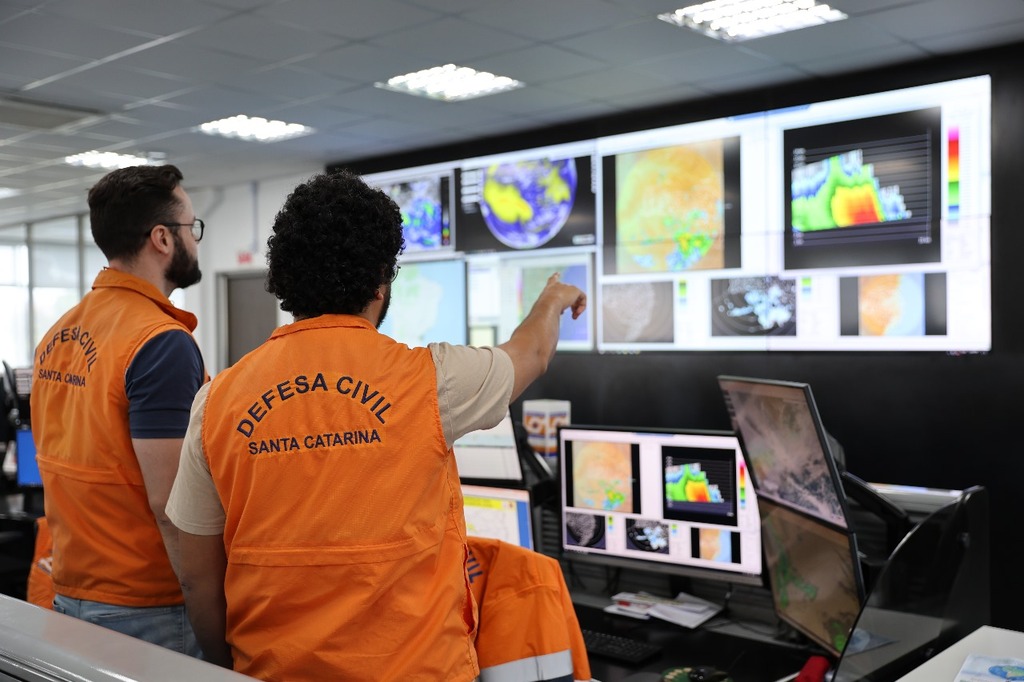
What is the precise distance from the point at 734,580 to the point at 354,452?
1289 mm

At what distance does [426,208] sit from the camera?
670 centimetres

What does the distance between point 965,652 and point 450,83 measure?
415 centimetres

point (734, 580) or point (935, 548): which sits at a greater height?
point (935, 548)

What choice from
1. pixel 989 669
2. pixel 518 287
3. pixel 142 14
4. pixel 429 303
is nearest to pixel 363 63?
pixel 142 14

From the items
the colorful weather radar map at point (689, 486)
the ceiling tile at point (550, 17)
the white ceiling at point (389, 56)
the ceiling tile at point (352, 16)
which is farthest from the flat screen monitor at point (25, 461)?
the colorful weather radar map at point (689, 486)

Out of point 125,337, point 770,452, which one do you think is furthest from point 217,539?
point 770,452

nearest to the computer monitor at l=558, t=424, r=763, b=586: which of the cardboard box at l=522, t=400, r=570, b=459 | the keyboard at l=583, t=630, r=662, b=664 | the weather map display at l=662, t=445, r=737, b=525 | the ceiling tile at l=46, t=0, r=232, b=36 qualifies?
the weather map display at l=662, t=445, r=737, b=525

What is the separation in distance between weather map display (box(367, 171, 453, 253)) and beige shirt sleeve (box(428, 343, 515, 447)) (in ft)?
17.7

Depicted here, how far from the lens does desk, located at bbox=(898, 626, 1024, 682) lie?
141 cm

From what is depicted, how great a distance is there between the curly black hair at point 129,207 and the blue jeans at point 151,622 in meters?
0.60

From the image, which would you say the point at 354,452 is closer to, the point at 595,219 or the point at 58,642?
the point at 58,642

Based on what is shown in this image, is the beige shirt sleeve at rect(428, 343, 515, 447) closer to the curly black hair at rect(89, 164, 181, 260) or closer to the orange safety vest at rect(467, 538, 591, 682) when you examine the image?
the orange safety vest at rect(467, 538, 591, 682)

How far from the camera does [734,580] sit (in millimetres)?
2117

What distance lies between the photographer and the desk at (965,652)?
1414mm
